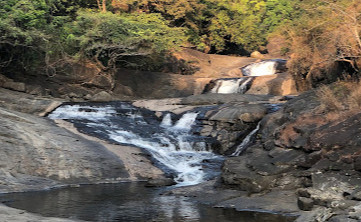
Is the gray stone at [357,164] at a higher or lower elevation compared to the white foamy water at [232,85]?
higher

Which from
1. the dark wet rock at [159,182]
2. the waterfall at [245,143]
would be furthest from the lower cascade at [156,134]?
the waterfall at [245,143]

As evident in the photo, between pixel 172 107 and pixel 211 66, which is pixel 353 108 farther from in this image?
pixel 211 66

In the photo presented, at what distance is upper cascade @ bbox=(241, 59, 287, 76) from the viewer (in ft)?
113

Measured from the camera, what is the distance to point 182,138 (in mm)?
19359

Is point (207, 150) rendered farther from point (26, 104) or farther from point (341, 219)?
point (341, 219)

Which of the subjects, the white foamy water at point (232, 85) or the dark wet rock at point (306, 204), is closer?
the dark wet rock at point (306, 204)

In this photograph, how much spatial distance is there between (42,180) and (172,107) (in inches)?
418

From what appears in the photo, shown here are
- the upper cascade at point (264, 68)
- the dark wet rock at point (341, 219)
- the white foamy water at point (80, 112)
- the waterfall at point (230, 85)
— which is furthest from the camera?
the upper cascade at point (264, 68)

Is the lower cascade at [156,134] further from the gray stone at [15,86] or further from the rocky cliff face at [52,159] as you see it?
the gray stone at [15,86]

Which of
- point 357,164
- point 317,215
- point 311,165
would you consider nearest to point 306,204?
point 317,215

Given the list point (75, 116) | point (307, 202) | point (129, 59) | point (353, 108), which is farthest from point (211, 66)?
point (307, 202)

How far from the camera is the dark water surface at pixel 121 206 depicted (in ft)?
32.4

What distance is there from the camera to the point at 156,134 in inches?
775

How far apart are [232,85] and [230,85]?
139mm
